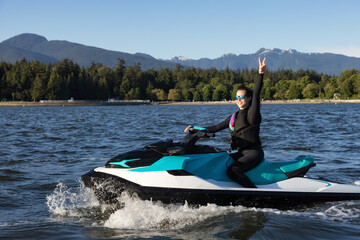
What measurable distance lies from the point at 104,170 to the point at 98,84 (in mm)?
144672

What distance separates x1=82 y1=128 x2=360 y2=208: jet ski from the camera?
18.6 feet

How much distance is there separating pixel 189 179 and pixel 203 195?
335 millimetres

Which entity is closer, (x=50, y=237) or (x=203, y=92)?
(x=50, y=237)

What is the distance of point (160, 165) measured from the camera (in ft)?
18.7

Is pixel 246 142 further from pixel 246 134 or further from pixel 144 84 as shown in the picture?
pixel 144 84

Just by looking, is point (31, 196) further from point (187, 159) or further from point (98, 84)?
point (98, 84)

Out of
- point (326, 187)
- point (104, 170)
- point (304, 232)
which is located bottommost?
point (304, 232)

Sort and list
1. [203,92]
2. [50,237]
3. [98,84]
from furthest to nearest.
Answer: [203,92], [98,84], [50,237]

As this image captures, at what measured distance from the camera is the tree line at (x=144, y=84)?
134875 mm

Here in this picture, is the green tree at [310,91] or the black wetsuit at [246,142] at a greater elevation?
the green tree at [310,91]

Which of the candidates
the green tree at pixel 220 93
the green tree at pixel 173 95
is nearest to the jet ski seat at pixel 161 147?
the green tree at pixel 173 95

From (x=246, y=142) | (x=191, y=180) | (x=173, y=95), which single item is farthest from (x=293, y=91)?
(x=191, y=180)

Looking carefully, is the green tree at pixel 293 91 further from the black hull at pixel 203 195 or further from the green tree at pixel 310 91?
the black hull at pixel 203 195

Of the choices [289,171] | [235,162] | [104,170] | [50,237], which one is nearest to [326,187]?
[289,171]
